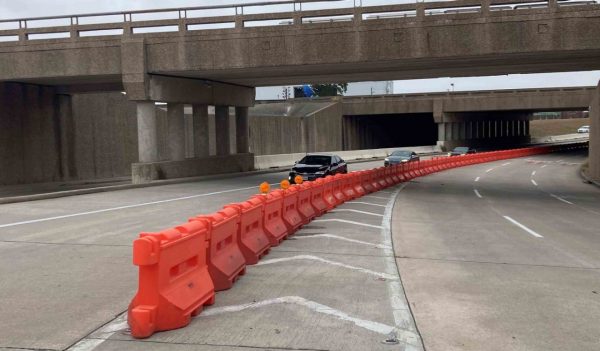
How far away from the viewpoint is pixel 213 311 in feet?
20.0

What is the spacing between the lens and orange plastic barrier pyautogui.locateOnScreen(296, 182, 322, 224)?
41.3 ft

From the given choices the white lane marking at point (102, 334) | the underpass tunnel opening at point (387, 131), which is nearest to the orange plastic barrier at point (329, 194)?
the white lane marking at point (102, 334)

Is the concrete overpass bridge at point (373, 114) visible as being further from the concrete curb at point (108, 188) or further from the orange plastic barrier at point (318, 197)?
the orange plastic barrier at point (318, 197)

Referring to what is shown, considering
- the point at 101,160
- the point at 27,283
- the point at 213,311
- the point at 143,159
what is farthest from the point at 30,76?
the point at 213,311

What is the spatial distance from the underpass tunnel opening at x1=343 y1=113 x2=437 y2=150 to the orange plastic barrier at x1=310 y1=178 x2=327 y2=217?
159 ft

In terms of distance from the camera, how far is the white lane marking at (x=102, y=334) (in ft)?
16.3

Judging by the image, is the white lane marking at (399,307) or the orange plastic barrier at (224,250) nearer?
the white lane marking at (399,307)

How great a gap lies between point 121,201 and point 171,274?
13127mm

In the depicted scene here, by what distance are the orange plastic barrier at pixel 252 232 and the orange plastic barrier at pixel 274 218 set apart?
0.69ft

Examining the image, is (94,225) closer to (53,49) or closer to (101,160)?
(53,49)

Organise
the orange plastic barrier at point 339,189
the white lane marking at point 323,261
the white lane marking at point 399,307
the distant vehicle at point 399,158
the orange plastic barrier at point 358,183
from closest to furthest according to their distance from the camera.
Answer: the white lane marking at point 399,307, the white lane marking at point 323,261, the orange plastic barrier at point 339,189, the orange plastic barrier at point 358,183, the distant vehicle at point 399,158

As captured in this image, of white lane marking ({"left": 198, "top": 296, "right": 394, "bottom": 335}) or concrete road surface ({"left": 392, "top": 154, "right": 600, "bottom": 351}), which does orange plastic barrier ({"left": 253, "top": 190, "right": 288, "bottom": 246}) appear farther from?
white lane marking ({"left": 198, "top": 296, "right": 394, "bottom": 335})

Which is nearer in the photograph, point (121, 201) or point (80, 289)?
point (80, 289)

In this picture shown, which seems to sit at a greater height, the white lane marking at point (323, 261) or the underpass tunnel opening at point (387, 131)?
the underpass tunnel opening at point (387, 131)
